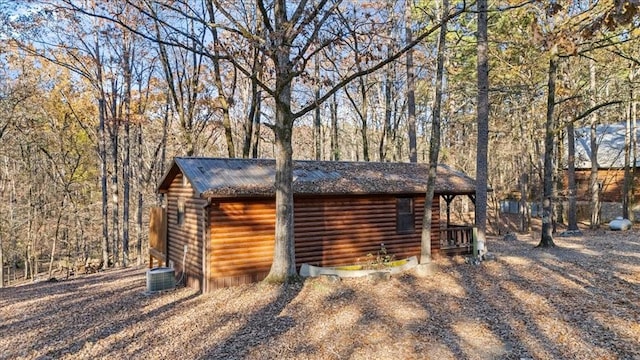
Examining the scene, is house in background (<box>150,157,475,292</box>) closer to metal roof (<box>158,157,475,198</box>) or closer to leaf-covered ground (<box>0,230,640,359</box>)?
metal roof (<box>158,157,475,198</box>)

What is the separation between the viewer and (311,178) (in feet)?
36.9

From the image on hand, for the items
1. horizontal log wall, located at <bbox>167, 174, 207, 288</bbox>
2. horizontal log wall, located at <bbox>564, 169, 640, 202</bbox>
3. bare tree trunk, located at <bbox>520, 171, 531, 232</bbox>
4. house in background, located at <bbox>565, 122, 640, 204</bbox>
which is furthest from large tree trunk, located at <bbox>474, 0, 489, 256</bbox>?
horizontal log wall, located at <bbox>564, 169, 640, 202</bbox>

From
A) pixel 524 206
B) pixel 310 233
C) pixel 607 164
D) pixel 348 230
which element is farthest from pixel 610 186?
pixel 310 233

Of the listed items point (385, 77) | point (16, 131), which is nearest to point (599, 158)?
point (385, 77)

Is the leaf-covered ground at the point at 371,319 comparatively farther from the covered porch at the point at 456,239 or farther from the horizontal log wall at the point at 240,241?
the covered porch at the point at 456,239

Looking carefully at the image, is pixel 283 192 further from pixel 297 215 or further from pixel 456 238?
pixel 456 238

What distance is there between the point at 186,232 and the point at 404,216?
630 centimetres

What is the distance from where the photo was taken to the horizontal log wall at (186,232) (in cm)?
1020

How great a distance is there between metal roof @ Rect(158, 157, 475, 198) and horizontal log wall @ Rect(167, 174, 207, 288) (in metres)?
0.56

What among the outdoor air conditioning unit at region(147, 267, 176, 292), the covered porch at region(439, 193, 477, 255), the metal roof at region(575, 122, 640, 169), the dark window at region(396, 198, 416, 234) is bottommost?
the outdoor air conditioning unit at region(147, 267, 176, 292)

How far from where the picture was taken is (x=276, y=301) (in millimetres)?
8203

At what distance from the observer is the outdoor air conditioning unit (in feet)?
34.2

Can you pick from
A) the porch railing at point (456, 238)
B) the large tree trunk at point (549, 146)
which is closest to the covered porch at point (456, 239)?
the porch railing at point (456, 238)

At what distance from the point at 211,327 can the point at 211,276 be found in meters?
2.57
